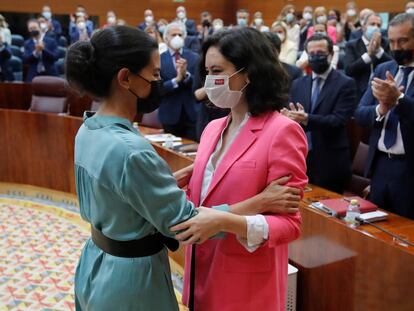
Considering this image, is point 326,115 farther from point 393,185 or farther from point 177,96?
point 177,96

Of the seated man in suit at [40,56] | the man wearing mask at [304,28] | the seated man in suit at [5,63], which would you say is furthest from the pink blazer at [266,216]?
the man wearing mask at [304,28]

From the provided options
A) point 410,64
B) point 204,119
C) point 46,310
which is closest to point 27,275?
point 46,310

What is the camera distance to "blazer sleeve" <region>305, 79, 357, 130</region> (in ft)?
9.05

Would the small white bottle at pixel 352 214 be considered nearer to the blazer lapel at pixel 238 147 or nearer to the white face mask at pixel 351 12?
the blazer lapel at pixel 238 147

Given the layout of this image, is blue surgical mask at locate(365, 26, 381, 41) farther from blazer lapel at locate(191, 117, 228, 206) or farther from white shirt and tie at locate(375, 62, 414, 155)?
blazer lapel at locate(191, 117, 228, 206)

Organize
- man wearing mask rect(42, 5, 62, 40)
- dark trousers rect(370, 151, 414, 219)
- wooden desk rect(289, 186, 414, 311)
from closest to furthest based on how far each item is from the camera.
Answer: wooden desk rect(289, 186, 414, 311), dark trousers rect(370, 151, 414, 219), man wearing mask rect(42, 5, 62, 40)

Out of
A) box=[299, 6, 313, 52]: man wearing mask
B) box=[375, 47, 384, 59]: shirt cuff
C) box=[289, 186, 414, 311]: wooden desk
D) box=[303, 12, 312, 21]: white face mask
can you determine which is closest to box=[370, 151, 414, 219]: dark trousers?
box=[289, 186, 414, 311]: wooden desk

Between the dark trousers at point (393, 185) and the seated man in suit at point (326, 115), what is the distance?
1.51 ft

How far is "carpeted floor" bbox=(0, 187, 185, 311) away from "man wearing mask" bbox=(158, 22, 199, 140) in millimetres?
1157

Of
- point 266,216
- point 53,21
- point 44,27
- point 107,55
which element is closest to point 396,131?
point 266,216

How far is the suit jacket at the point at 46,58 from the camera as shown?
6918 millimetres

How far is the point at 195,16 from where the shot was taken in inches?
529

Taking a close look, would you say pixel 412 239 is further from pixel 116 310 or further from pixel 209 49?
pixel 116 310

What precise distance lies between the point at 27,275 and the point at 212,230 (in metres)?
2.33
